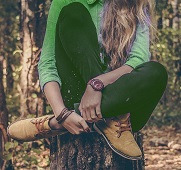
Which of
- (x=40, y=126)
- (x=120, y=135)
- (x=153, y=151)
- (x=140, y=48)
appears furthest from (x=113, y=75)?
(x=153, y=151)

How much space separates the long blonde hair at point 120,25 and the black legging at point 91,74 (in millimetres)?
90

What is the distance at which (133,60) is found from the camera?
3.13 metres

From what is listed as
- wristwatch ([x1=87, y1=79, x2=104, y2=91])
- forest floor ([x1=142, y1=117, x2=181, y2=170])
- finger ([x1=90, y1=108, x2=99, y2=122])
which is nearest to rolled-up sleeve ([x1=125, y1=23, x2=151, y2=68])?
wristwatch ([x1=87, y1=79, x2=104, y2=91])

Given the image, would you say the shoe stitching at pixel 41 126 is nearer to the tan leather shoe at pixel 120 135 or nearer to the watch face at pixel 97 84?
the tan leather shoe at pixel 120 135

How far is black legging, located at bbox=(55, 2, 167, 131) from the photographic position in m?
2.96

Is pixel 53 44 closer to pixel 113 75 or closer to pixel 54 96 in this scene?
pixel 54 96

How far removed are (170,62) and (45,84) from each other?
Result: 8278mm

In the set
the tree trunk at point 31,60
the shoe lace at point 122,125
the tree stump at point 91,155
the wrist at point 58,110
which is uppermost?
the tree trunk at point 31,60

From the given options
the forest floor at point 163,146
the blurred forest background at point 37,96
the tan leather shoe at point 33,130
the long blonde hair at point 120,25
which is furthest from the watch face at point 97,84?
the forest floor at point 163,146

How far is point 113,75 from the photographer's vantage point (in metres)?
3.08

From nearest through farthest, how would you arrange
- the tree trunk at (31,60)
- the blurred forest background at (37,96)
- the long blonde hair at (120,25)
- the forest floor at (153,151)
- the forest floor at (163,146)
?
1. the long blonde hair at (120,25)
2. the blurred forest background at (37,96)
3. the forest floor at (153,151)
4. the tree trunk at (31,60)
5. the forest floor at (163,146)

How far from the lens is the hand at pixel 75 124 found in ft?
9.87

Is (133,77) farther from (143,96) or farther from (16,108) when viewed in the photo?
(16,108)

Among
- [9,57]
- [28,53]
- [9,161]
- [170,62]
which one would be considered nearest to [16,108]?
[28,53]
